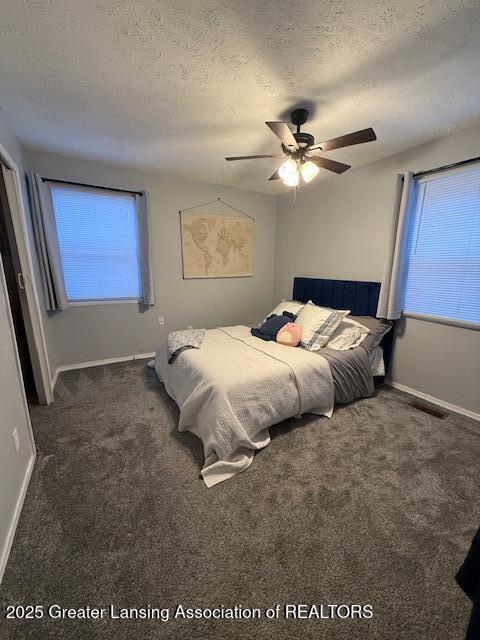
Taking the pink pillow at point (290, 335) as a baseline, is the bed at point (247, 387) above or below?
below

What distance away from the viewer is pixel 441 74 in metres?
1.61

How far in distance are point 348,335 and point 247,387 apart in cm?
139

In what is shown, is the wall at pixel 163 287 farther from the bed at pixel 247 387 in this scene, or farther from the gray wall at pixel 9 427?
the gray wall at pixel 9 427

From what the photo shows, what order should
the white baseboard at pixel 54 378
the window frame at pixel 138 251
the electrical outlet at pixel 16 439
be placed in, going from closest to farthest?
the electrical outlet at pixel 16 439 → the white baseboard at pixel 54 378 → the window frame at pixel 138 251

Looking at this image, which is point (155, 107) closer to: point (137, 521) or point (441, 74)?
point (441, 74)

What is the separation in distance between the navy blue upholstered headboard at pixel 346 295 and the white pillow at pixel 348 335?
0.35m

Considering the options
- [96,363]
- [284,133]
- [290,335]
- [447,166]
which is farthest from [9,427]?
[447,166]

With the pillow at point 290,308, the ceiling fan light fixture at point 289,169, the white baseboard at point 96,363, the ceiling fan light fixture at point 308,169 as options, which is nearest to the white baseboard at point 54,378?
the white baseboard at point 96,363

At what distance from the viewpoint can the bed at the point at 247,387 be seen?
1.78 m

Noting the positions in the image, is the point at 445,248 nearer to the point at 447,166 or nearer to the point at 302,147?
the point at 447,166

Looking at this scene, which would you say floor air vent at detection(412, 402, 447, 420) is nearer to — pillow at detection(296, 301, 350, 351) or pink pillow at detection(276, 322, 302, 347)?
pillow at detection(296, 301, 350, 351)

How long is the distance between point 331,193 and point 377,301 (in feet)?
5.12

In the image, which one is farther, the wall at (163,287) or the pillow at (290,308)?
the pillow at (290,308)

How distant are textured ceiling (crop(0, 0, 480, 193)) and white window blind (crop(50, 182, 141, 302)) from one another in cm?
70
